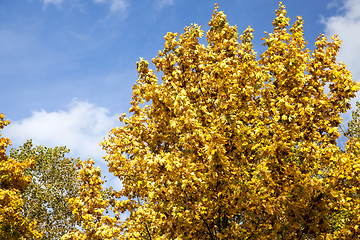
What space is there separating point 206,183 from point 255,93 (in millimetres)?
3603

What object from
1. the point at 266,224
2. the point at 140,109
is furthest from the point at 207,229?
the point at 140,109

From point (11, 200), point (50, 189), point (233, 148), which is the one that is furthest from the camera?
point (50, 189)

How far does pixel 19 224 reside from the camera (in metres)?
15.4

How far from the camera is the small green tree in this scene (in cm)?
2702

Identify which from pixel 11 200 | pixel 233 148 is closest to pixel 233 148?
pixel 233 148

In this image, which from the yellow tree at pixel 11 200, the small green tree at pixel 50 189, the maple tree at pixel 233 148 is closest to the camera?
the maple tree at pixel 233 148

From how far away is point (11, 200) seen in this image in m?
14.7

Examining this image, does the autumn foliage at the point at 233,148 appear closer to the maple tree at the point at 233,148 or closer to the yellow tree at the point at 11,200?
the maple tree at the point at 233,148

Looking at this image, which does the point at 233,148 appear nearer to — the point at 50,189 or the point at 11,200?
the point at 11,200

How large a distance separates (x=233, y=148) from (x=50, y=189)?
23.4 meters

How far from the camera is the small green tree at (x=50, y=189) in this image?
2702cm

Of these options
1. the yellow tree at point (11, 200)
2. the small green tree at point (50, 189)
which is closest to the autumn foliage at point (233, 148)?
the yellow tree at point (11, 200)

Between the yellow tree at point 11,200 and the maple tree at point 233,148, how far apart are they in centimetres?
564

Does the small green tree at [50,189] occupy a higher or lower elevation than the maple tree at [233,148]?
higher
